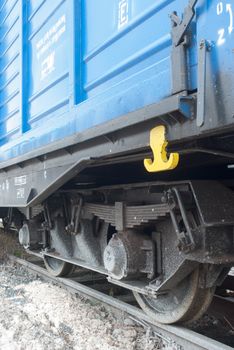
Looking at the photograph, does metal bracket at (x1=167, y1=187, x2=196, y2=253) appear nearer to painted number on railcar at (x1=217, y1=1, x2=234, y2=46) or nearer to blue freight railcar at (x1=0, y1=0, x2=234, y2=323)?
blue freight railcar at (x1=0, y1=0, x2=234, y2=323)

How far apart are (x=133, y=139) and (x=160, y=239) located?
1.21 m

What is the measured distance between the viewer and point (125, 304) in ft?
13.0

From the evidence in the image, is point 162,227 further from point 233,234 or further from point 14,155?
point 14,155

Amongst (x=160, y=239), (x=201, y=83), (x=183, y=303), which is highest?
(x=201, y=83)

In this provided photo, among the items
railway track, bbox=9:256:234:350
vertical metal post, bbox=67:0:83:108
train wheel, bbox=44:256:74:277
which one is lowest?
railway track, bbox=9:256:234:350

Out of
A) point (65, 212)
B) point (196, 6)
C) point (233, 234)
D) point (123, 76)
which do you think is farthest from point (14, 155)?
point (196, 6)

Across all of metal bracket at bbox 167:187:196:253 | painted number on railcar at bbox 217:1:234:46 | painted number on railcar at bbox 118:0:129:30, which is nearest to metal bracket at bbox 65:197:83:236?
metal bracket at bbox 167:187:196:253

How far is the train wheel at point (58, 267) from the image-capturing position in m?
5.32

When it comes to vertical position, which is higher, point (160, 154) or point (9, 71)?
point (9, 71)

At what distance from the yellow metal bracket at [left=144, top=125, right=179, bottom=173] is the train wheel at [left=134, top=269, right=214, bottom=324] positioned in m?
1.30

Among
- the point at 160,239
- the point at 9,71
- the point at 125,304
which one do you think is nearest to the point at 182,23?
the point at 160,239

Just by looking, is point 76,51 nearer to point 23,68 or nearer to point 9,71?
point 23,68

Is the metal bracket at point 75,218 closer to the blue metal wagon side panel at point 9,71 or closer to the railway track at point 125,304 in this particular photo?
the railway track at point 125,304

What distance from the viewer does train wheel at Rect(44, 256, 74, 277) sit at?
5.32 meters
